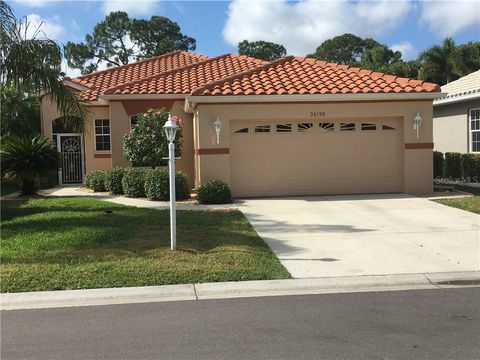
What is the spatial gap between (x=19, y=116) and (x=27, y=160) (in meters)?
12.9

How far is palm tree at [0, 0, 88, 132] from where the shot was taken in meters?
11.8

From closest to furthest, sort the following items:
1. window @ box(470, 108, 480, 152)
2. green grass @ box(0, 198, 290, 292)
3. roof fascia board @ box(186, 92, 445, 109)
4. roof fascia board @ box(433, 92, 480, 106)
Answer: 1. green grass @ box(0, 198, 290, 292)
2. roof fascia board @ box(186, 92, 445, 109)
3. roof fascia board @ box(433, 92, 480, 106)
4. window @ box(470, 108, 480, 152)

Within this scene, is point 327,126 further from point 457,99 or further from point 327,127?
point 457,99

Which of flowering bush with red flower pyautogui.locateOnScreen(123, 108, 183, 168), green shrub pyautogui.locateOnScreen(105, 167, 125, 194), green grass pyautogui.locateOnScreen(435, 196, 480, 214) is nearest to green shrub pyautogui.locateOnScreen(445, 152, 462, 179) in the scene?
green grass pyautogui.locateOnScreen(435, 196, 480, 214)

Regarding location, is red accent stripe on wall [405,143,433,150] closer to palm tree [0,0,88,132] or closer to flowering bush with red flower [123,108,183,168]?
flowering bush with red flower [123,108,183,168]

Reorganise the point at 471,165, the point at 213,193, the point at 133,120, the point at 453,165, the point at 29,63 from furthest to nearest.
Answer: the point at 453,165
the point at 133,120
the point at 471,165
the point at 213,193
the point at 29,63

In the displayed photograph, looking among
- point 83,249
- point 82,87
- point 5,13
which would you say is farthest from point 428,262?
point 82,87

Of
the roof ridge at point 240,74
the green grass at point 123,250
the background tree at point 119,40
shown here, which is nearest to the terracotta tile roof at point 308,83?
the roof ridge at point 240,74

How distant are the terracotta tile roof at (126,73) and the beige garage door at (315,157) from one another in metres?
7.04

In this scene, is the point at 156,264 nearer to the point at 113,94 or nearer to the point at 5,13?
the point at 5,13

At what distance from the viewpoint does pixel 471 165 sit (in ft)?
60.5

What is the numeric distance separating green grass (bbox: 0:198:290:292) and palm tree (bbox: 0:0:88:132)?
9.40 ft

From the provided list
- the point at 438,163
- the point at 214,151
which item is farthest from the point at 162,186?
the point at 438,163

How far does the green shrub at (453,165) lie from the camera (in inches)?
755
